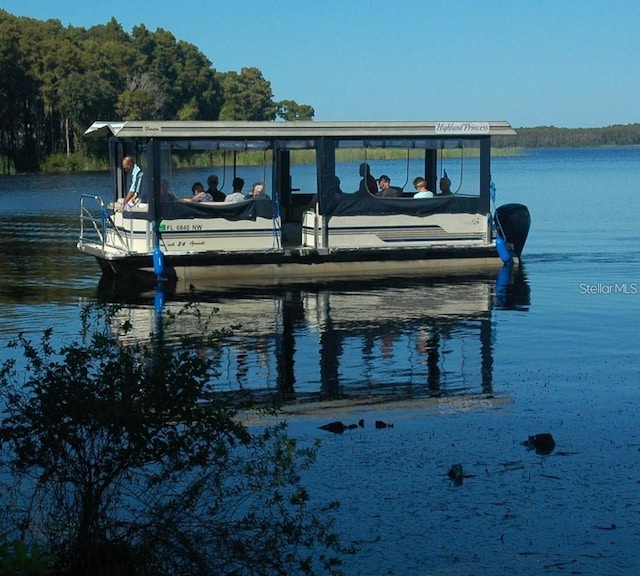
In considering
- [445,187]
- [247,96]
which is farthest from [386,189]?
[247,96]

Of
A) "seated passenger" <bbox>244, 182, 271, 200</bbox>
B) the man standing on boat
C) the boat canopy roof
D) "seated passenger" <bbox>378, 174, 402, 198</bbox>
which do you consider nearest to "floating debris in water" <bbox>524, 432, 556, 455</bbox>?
"seated passenger" <bbox>244, 182, 271, 200</bbox>

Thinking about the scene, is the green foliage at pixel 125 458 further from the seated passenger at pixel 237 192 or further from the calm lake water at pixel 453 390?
the seated passenger at pixel 237 192

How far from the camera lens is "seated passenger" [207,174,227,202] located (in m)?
22.9

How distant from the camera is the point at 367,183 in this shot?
2330 cm

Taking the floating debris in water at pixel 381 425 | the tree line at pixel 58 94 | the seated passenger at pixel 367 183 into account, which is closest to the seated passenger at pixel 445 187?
the seated passenger at pixel 367 183

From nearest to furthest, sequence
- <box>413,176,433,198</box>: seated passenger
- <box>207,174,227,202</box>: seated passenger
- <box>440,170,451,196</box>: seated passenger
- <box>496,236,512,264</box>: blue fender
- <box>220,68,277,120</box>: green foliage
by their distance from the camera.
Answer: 1. <box>207,174,227,202</box>: seated passenger
2. <box>496,236,512,264</box>: blue fender
3. <box>413,176,433,198</box>: seated passenger
4. <box>440,170,451,196</box>: seated passenger
5. <box>220,68,277,120</box>: green foliage

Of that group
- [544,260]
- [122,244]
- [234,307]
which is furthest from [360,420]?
[544,260]

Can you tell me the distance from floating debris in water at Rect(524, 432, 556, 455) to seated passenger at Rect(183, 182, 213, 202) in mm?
12758

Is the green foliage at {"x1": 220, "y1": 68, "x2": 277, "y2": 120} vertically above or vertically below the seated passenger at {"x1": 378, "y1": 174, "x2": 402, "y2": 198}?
above

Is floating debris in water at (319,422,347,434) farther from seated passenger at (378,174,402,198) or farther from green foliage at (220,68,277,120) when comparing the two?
green foliage at (220,68,277,120)

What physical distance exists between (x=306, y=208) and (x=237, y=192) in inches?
69.9

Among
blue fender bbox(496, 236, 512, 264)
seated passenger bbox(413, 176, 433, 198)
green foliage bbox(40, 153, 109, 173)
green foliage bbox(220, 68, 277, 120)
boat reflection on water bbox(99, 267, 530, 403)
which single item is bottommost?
green foliage bbox(40, 153, 109, 173)

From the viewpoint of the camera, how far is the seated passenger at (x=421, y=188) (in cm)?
2383

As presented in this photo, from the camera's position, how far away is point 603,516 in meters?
8.81
